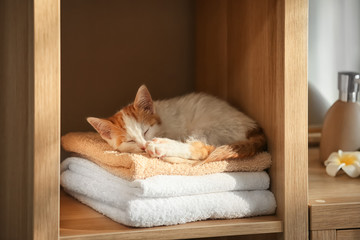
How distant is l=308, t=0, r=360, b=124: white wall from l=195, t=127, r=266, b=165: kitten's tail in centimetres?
55

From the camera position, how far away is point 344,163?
1354 mm

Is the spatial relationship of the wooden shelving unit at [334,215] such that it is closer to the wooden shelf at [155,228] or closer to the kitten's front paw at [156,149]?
the wooden shelf at [155,228]

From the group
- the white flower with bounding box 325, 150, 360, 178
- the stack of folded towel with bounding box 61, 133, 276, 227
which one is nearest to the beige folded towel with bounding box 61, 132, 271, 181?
the stack of folded towel with bounding box 61, 133, 276, 227

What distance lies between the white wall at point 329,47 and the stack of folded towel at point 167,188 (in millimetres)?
585

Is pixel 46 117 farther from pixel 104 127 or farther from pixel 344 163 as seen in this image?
pixel 344 163

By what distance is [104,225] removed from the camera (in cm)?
105

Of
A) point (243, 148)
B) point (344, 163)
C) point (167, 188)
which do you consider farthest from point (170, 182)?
point (344, 163)

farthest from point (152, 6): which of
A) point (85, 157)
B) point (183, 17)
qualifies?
point (85, 157)

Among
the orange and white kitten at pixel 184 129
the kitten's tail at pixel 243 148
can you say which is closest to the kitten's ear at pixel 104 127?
the orange and white kitten at pixel 184 129

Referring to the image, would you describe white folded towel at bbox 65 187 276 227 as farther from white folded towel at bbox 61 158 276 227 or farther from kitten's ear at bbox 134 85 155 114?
kitten's ear at bbox 134 85 155 114

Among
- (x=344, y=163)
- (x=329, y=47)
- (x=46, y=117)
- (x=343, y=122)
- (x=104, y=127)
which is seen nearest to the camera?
(x=46, y=117)

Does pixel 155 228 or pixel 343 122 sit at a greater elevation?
pixel 343 122

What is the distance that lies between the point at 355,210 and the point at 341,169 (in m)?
0.26

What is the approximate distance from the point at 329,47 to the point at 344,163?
A: 44cm
